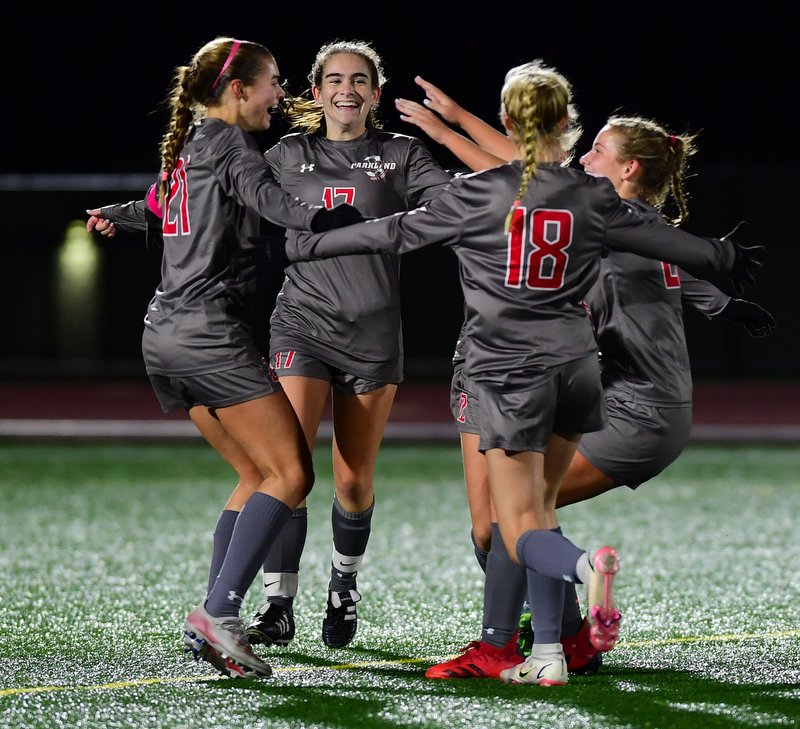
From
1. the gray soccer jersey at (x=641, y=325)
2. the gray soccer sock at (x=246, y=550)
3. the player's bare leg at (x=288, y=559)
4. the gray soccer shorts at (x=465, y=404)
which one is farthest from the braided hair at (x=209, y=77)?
the gray soccer jersey at (x=641, y=325)

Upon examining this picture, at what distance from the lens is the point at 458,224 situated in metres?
3.28

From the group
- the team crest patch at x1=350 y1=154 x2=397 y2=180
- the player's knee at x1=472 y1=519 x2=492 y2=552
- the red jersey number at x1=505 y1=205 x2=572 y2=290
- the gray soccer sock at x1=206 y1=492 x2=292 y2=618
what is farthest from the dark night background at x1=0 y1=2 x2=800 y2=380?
the red jersey number at x1=505 y1=205 x2=572 y2=290

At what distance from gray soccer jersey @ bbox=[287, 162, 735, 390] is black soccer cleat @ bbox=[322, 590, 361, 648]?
1.26 metres

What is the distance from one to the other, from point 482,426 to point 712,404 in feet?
43.8

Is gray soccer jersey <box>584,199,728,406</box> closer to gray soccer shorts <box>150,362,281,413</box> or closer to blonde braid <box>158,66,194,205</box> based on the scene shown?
gray soccer shorts <box>150,362,281,413</box>

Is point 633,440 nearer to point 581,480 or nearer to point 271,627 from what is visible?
point 581,480

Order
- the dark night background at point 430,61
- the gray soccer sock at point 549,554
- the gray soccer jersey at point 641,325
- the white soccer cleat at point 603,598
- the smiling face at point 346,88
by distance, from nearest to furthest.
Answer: the white soccer cleat at point 603,598 → the gray soccer sock at point 549,554 → the gray soccer jersey at point 641,325 → the smiling face at point 346,88 → the dark night background at point 430,61

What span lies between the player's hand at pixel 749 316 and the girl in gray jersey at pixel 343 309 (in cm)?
106

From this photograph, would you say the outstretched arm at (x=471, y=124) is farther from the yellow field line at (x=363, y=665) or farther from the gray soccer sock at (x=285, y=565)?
the yellow field line at (x=363, y=665)

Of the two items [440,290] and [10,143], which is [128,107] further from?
[440,290]

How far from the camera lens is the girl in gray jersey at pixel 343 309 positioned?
4.13 m

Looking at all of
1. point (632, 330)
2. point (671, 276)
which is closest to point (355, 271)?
point (632, 330)

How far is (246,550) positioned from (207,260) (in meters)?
0.87

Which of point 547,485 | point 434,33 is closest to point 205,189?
point 547,485
